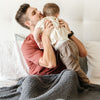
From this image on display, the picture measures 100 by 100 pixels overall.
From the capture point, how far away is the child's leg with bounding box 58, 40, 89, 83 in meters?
1.25

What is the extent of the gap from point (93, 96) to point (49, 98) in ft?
1.06

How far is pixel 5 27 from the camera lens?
179 centimetres

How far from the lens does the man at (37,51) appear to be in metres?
1.29

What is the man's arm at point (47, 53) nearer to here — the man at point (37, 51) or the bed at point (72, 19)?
the man at point (37, 51)

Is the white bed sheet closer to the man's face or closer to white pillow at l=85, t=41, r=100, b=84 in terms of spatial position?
the man's face

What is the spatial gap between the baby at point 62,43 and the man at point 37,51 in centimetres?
4

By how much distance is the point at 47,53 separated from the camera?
1288 millimetres

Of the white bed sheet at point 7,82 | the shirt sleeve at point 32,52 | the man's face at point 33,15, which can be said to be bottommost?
the white bed sheet at point 7,82

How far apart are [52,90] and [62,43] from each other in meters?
0.45

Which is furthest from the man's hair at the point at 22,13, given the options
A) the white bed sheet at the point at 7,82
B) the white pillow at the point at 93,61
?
the white pillow at the point at 93,61

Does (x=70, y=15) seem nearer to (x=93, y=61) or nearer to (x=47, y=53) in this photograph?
(x=93, y=61)

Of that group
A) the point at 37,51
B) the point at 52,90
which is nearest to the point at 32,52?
the point at 37,51

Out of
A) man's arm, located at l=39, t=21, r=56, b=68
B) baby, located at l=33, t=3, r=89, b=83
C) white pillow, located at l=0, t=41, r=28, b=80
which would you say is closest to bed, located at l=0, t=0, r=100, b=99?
white pillow, located at l=0, t=41, r=28, b=80

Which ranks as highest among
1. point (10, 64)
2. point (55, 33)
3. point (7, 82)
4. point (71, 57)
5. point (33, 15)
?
point (33, 15)
